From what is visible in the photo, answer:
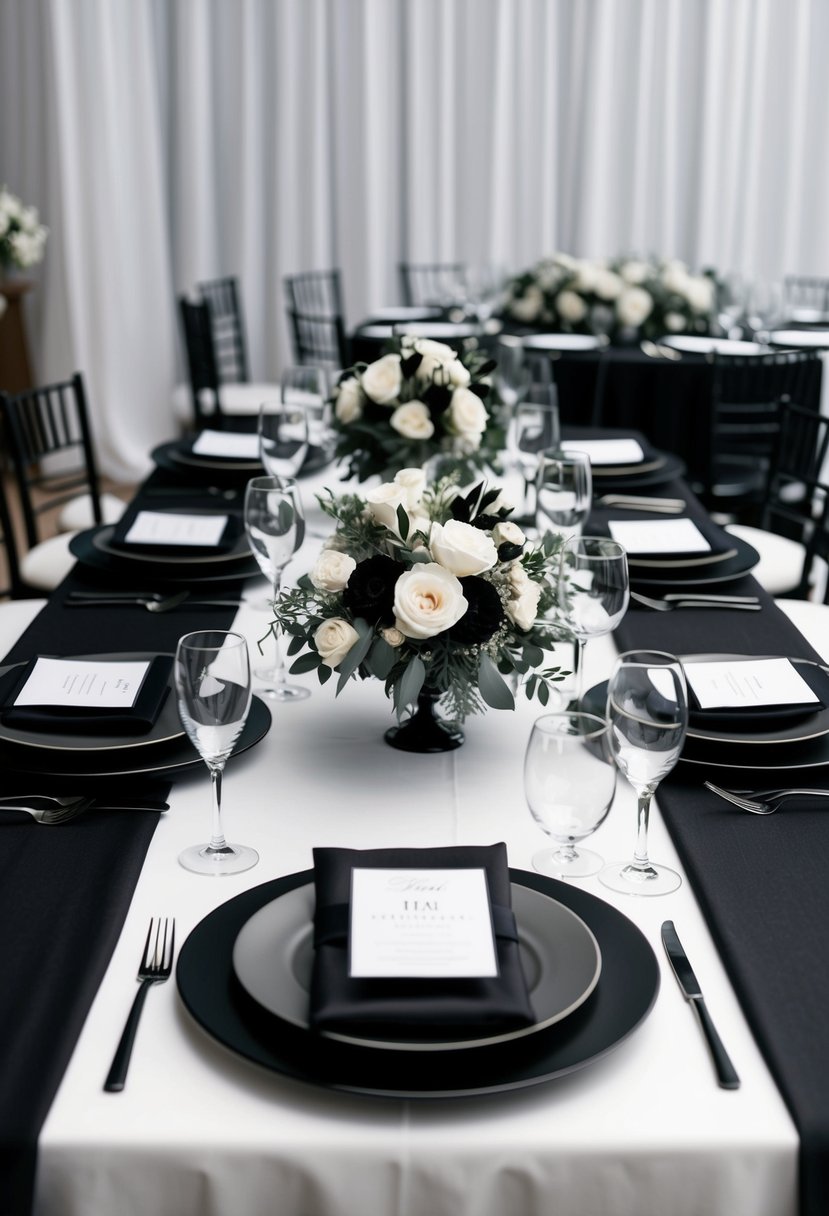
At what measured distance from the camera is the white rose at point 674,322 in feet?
15.4

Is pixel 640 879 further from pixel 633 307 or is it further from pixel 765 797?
pixel 633 307

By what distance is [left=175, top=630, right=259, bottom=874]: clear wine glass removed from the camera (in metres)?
1.19

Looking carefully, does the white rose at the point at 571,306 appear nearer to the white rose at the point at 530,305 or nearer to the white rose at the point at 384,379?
the white rose at the point at 530,305

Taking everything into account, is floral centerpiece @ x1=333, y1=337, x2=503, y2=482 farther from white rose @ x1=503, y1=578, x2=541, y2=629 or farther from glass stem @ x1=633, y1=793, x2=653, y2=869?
glass stem @ x1=633, y1=793, x2=653, y2=869

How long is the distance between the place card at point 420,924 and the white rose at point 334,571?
0.40 meters

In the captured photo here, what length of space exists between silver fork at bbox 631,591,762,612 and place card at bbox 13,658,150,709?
0.80 meters

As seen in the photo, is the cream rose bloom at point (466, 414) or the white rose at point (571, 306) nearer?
the cream rose bloom at point (466, 414)

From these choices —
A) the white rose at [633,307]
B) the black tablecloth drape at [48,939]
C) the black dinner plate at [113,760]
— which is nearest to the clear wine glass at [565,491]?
the black dinner plate at [113,760]

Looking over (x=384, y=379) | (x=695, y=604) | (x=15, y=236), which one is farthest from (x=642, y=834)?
(x=15, y=236)

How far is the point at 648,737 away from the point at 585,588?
1.12 ft

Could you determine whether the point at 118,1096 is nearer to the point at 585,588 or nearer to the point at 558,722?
the point at 558,722

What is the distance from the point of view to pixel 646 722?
1184 mm

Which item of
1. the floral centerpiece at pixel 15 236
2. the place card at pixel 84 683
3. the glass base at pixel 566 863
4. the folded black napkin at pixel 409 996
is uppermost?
the floral centerpiece at pixel 15 236

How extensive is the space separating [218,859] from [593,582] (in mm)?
541
